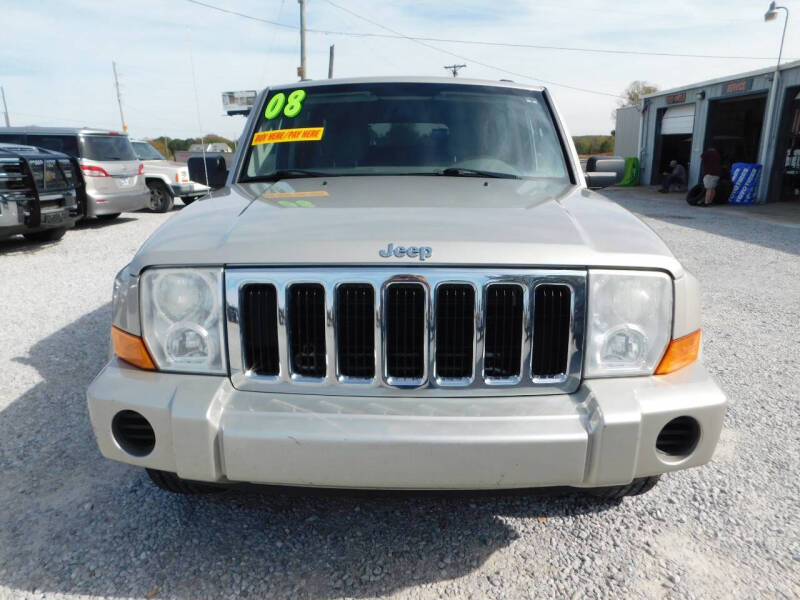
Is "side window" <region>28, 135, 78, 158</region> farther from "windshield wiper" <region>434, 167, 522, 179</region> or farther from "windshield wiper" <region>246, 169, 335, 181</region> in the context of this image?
"windshield wiper" <region>434, 167, 522, 179</region>

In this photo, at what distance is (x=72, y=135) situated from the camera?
1001 cm

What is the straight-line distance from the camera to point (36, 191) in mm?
8023

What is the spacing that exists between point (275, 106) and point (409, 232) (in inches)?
74.8

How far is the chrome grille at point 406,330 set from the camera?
5.98ft

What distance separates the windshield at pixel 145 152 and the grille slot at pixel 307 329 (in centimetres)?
1414

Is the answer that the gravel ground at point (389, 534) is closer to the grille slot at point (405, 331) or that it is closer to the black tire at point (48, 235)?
the grille slot at point (405, 331)

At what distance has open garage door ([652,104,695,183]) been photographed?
22797 mm

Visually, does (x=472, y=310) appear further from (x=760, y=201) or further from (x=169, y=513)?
(x=760, y=201)

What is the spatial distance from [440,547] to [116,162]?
410 inches

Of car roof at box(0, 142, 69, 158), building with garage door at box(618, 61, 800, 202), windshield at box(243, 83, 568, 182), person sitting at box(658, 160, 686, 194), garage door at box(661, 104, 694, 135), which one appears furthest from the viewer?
garage door at box(661, 104, 694, 135)

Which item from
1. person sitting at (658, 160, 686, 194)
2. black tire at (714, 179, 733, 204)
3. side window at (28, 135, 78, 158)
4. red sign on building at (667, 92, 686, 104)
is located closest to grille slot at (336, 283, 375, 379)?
side window at (28, 135, 78, 158)

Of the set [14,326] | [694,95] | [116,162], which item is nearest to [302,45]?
[694,95]

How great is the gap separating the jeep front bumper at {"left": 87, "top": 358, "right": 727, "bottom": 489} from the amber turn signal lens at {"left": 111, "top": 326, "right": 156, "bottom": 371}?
4.8 inches

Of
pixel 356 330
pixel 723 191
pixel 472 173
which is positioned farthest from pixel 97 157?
pixel 723 191
